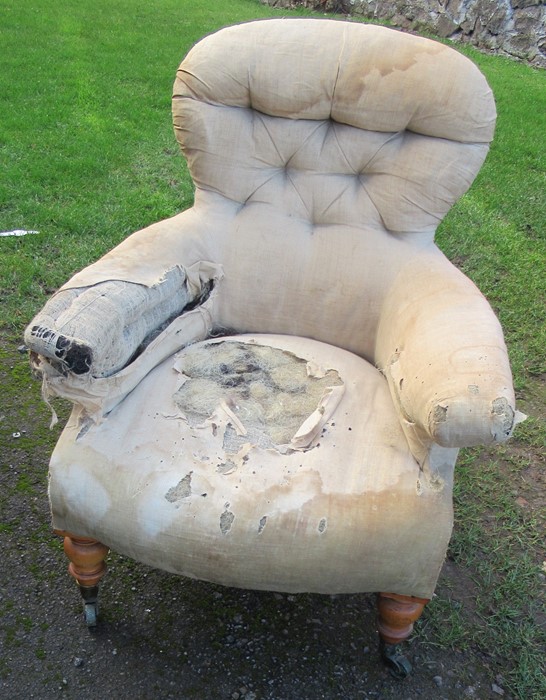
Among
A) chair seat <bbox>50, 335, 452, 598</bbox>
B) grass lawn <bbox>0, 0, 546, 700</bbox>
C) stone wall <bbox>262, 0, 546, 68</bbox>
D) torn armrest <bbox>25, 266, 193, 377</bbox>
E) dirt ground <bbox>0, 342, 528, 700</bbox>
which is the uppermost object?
torn armrest <bbox>25, 266, 193, 377</bbox>

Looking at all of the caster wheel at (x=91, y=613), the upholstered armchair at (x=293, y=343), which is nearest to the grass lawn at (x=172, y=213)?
the upholstered armchair at (x=293, y=343)

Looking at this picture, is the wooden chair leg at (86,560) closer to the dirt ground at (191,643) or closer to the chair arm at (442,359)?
the dirt ground at (191,643)

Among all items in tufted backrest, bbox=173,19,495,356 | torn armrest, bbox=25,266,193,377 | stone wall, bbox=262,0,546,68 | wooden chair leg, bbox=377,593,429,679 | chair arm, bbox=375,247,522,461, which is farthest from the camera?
stone wall, bbox=262,0,546,68

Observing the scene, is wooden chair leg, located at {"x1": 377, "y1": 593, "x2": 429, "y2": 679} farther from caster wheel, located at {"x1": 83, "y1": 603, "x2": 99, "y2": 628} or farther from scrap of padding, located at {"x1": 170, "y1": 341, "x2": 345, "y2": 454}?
caster wheel, located at {"x1": 83, "y1": 603, "x2": 99, "y2": 628}

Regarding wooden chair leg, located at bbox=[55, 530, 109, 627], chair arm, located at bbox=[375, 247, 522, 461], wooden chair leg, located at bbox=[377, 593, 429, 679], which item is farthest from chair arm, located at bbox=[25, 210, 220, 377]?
wooden chair leg, located at bbox=[377, 593, 429, 679]

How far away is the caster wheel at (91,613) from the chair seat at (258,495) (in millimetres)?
263

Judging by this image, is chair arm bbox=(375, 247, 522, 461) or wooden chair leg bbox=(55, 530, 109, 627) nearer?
chair arm bbox=(375, 247, 522, 461)

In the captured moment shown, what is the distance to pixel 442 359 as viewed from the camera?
3.96 feet

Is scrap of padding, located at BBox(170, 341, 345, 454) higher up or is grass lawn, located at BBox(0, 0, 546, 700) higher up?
scrap of padding, located at BBox(170, 341, 345, 454)

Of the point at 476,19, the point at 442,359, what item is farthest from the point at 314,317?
the point at 476,19

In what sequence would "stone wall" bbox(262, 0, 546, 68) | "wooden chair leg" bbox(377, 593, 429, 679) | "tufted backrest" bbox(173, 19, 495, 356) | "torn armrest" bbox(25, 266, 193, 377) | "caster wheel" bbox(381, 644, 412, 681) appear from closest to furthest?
1. "torn armrest" bbox(25, 266, 193, 377)
2. "wooden chair leg" bbox(377, 593, 429, 679)
3. "caster wheel" bbox(381, 644, 412, 681)
4. "tufted backrest" bbox(173, 19, 495, 356)
5. "stone wall" bbox(262, 0, 546, 68)

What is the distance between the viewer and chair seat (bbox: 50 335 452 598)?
45.4 inches

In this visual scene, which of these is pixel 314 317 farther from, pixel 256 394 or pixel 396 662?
pixel 396 662

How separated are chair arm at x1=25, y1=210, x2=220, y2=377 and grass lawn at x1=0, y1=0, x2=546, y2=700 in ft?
2.91
